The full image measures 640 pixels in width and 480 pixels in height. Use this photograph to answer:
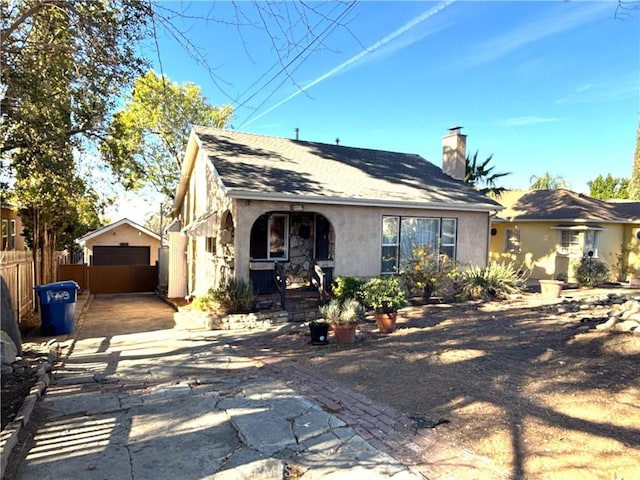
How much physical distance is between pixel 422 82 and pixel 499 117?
8171 millimetres

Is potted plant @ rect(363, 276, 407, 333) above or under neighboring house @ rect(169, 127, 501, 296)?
under

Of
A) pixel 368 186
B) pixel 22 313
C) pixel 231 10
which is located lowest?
pixel 22 313

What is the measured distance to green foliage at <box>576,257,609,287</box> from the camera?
1695 cm

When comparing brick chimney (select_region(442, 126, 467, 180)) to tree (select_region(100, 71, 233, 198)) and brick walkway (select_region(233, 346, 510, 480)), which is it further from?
tree (select_region(100, 71, 233, 198))

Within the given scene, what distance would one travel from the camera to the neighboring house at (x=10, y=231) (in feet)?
49.4

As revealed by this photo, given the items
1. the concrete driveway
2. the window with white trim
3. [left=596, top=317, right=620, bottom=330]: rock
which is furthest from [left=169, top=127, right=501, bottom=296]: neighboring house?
the window with white trim

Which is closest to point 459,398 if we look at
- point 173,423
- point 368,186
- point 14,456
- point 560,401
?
point 560,401

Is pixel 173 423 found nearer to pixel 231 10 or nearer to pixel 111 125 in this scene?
pixel 231 10

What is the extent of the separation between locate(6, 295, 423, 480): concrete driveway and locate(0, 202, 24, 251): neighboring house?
35.6 feet

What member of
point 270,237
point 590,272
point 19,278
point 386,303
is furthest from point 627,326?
point 19,278

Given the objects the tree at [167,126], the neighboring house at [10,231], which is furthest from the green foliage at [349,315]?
the tree at [167,126]

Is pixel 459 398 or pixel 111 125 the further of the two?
pixel 111 125

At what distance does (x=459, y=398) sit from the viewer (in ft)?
16.1

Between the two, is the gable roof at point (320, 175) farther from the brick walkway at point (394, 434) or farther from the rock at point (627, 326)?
the rock at point (627, 326)
